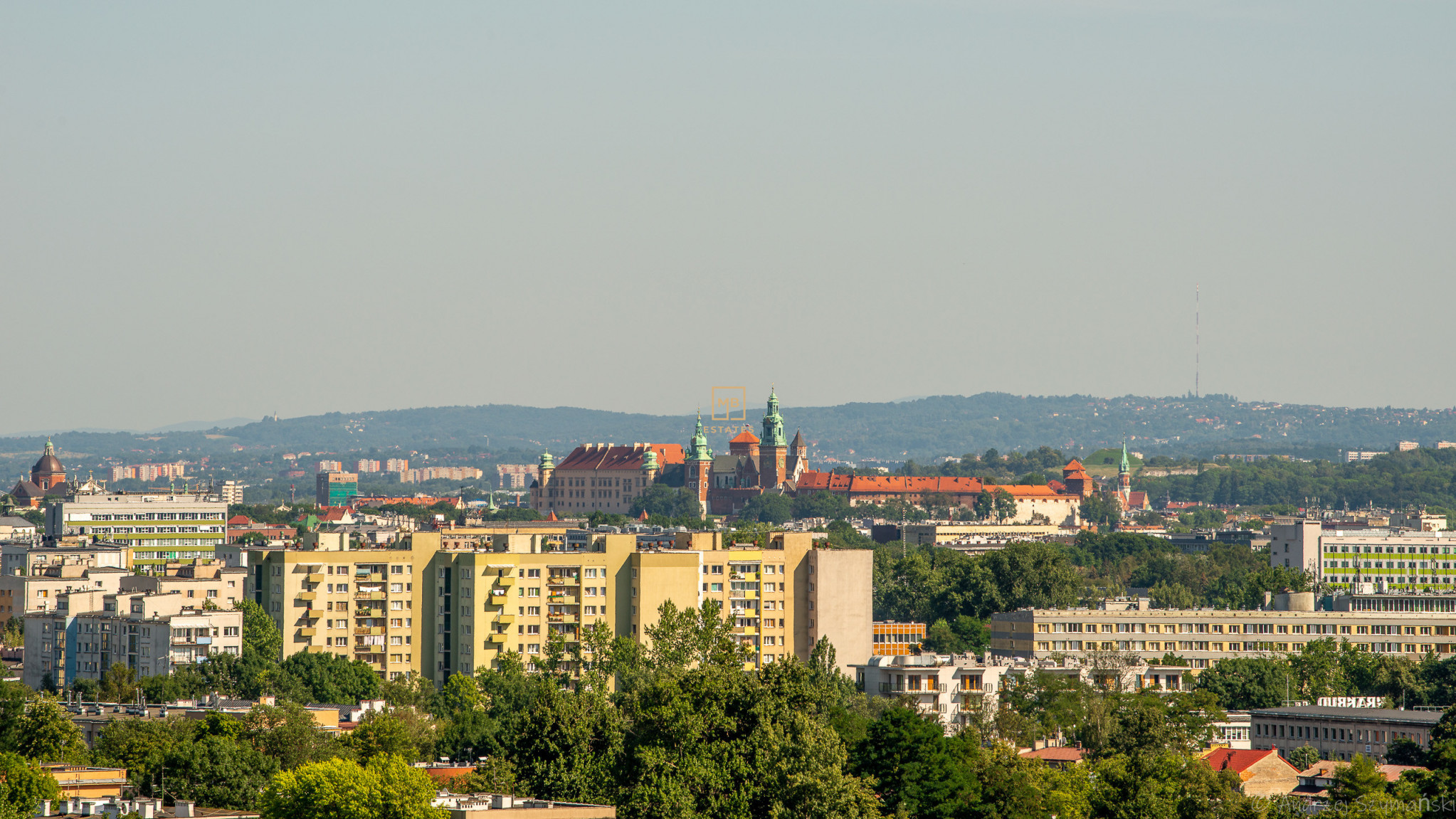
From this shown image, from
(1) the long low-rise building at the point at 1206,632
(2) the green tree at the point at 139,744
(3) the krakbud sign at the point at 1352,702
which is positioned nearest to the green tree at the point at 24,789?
(2) the green tree at the point at 139,744

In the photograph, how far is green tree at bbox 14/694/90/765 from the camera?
66438mm

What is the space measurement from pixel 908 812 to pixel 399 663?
139ft

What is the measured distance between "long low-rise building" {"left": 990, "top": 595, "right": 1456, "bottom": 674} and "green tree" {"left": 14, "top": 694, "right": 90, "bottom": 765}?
48866 millimetres

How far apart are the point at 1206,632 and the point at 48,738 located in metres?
57.6

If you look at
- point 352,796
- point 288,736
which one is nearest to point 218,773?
point 288,736

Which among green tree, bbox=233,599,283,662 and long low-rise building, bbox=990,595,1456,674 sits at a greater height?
green tree, bbox=233,599,283,662

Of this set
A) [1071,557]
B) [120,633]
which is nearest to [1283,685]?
[120,633]

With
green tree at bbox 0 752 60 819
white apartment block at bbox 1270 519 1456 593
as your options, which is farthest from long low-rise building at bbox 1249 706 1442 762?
white apartment block at bbox 1270 519 1456 593

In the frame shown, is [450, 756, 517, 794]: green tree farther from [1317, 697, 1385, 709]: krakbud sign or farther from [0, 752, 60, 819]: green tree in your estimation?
[1317, 697, 1385, 709]: krakbud sign

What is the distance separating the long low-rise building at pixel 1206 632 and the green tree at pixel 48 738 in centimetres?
4887

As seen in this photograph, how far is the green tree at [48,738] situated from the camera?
66438mm

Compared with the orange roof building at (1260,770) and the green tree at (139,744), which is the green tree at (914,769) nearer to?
the orange roof building at (1260,770)

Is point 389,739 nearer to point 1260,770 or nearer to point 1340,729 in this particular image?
point 1260,770

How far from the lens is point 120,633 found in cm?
9469
